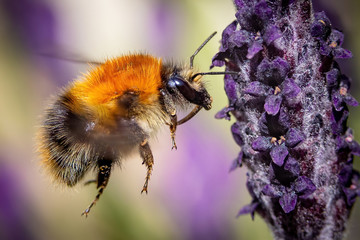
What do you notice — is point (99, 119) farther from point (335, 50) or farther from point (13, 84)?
point (13, 84)

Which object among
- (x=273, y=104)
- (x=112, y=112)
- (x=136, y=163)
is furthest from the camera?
(x=136, y=163)

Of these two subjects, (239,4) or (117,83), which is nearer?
(239,4)

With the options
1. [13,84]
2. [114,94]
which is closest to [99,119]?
[114,94]

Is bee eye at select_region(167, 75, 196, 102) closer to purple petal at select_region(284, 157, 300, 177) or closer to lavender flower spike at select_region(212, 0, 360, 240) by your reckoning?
lavender flower spike at select_region(212, 0, 360, 240)

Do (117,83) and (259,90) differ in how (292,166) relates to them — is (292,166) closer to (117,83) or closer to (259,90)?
(259,90)

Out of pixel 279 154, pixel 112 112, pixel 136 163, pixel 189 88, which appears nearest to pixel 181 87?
pixel 189 88

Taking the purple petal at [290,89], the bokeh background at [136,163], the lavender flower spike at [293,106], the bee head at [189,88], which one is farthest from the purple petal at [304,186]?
the bokeh background at [136,163]

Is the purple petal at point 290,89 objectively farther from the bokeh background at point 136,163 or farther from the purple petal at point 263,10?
the bokeh background at point 136,163
